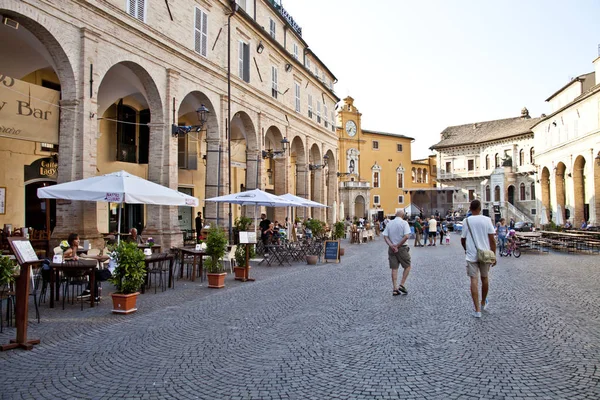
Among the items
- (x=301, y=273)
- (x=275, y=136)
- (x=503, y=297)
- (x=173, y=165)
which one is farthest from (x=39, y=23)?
(x=275, y=136)

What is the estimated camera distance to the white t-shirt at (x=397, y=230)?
8.97 meters

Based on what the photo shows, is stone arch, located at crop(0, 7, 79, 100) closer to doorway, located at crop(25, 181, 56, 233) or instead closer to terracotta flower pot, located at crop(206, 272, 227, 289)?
doorway, located at crop(25, 181, 56, 233)

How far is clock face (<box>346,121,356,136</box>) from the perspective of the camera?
190 feet

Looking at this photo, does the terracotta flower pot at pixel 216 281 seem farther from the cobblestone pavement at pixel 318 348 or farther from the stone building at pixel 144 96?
the stone building at pixel 144 96

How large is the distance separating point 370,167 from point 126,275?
54.7 m

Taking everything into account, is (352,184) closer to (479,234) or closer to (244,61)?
(244,61)

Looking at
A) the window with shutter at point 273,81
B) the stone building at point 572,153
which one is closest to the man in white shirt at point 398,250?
the window with shutter at point 273,81

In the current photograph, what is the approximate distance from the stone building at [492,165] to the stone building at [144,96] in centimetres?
3368

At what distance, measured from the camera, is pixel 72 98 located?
1263 centimetres

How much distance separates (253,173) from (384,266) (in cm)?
1137

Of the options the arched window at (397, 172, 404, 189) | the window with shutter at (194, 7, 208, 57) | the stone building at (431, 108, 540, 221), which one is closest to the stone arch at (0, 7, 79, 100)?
the window with shutter at (194, 7, 208, 57)

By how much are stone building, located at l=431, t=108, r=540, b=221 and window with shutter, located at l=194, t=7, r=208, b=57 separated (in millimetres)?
39596

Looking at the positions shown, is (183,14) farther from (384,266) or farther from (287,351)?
(287,351)

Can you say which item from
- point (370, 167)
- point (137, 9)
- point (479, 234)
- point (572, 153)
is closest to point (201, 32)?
point (137, 9)
